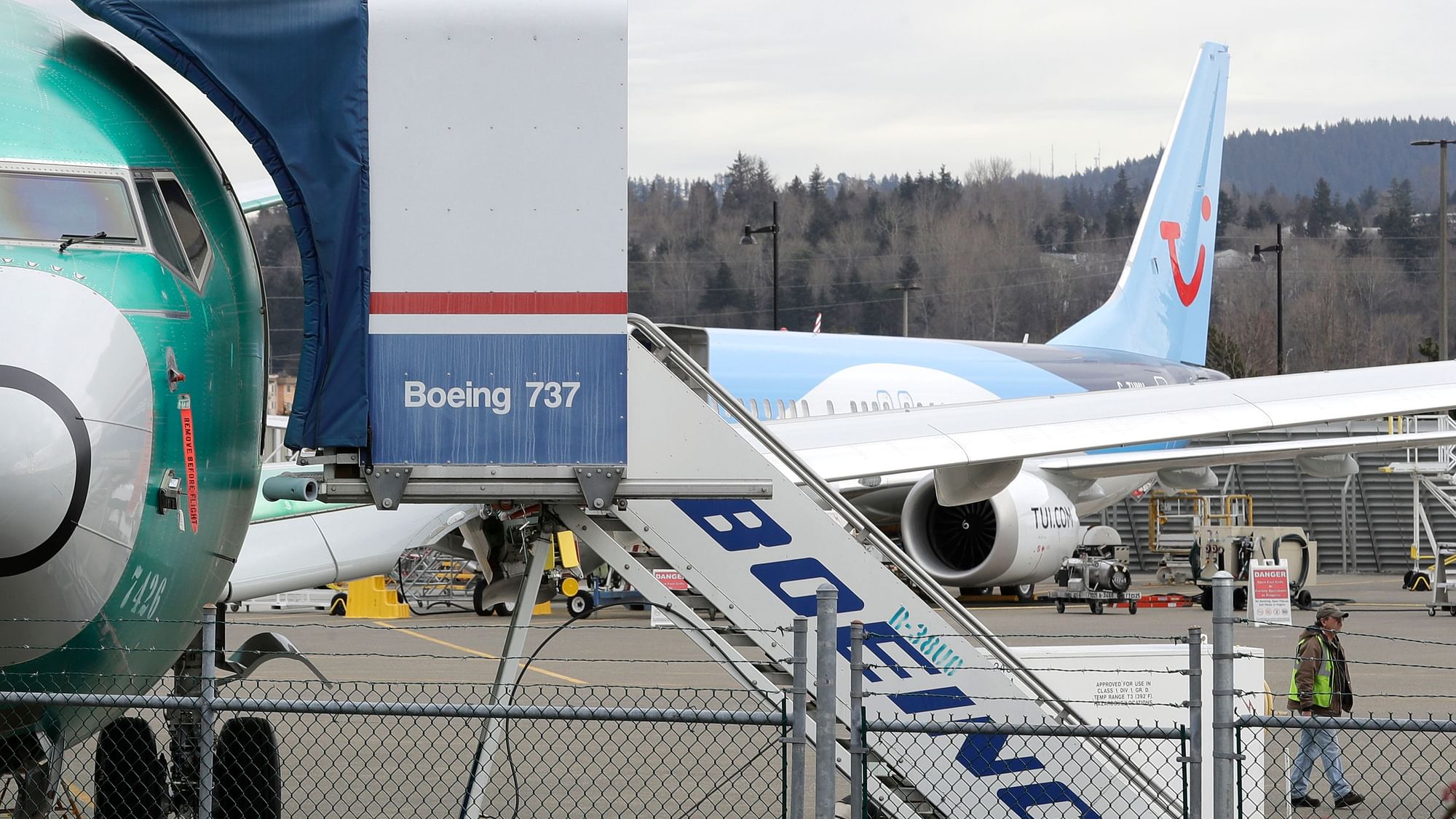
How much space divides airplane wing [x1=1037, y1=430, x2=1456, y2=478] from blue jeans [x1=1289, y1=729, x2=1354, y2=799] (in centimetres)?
476

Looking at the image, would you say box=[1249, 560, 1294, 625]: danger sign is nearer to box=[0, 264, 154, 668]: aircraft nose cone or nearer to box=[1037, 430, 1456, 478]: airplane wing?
box=[1037, 430, 1456, 478]: airplane wing

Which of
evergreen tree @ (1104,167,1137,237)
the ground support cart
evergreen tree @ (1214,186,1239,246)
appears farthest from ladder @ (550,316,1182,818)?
evergreen tree @ (1214,186,1239,246)

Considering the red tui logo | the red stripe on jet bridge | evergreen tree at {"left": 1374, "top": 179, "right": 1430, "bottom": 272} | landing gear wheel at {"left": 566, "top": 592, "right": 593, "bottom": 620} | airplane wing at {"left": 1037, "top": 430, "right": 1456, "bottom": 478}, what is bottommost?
landing gear wheel at {"left": 566, "top": 592, "right": 593, "bottom": 620}

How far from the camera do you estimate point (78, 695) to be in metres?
6.14

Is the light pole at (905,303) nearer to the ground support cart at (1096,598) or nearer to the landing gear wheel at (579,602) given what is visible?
Answer: the ground support cart at (1096,598)

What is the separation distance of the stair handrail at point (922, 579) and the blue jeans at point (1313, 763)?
262 cm

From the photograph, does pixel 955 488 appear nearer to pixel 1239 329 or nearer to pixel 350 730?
pixel 350 730

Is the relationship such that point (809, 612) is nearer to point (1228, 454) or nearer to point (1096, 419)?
point (1096, 419)

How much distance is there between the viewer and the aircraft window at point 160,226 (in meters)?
6.83

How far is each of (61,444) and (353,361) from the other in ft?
4.41

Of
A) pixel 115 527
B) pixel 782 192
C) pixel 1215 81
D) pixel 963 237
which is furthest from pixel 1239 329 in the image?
pixel 115 527

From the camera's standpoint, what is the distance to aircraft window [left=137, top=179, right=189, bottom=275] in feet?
22.4

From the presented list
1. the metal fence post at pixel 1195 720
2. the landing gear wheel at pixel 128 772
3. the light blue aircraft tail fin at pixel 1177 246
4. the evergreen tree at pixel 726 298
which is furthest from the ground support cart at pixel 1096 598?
the evergreen tree at pixel 726 298

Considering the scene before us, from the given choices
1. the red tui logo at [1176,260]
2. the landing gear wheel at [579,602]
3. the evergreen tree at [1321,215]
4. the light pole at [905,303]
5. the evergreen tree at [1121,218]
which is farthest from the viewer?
the evergreen tree at [1321,215]
